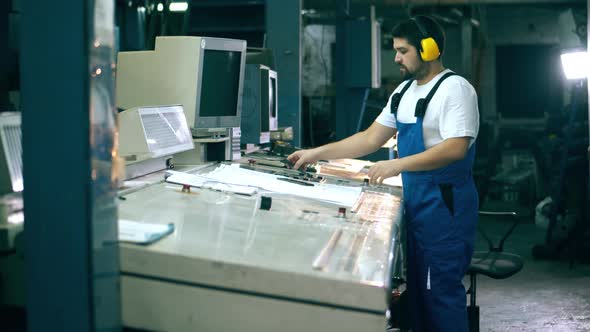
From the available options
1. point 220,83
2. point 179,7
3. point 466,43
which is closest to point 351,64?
point 179,7

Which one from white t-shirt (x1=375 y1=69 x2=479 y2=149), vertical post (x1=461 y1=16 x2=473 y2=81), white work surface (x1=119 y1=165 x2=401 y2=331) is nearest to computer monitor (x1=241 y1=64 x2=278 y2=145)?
white t-shirt (x1=375 y1=69 x2=479 y2=149)

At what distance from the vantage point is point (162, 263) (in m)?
1.50

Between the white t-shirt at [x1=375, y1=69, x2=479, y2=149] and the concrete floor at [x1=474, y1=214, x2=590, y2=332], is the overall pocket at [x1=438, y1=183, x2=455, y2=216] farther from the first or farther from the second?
the concrete floor at [x1=474, y1=214, x2=590, y2=332]

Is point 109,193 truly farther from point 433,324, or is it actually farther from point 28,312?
point 433,324

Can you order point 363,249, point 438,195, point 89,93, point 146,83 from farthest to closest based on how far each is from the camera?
1. point 146,83
2. point 438,195
3. point 363,249
4. point 89,93

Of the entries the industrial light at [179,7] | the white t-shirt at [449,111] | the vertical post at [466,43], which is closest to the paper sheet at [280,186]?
the white t-shirt at [449,111]

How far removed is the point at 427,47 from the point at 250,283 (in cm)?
171

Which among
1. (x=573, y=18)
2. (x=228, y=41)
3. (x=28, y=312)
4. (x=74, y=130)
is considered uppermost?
(x=573, y=18)

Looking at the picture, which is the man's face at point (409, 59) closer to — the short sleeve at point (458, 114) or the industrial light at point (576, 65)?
the short sleeve at point (458, 114)

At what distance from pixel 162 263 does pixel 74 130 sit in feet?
1.07

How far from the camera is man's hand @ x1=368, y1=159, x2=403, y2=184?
8.81ft

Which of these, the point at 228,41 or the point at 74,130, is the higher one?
the point at 228,41

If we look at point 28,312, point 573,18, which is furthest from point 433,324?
point 573,18

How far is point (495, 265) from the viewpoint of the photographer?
3.40 m
